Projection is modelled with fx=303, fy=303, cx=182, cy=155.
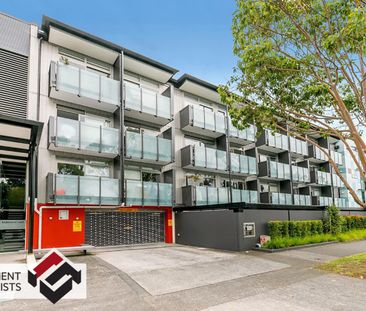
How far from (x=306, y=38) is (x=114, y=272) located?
1044cm

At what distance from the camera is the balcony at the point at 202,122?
70.4 feet

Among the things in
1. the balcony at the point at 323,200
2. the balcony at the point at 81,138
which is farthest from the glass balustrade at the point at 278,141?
→ the balcony at the point at 81,138

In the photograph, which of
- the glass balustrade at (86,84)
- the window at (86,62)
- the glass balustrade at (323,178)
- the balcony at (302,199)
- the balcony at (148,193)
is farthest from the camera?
the glass balustrade at (323,178)

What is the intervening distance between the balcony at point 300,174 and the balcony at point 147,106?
47.5 ft

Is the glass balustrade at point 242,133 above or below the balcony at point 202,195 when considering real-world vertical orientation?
above

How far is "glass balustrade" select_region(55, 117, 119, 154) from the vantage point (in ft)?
51.5

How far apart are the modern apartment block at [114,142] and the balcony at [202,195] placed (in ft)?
0.22

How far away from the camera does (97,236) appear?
17344 millimetres

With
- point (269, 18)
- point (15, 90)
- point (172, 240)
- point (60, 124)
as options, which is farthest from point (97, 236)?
point (269, 18)

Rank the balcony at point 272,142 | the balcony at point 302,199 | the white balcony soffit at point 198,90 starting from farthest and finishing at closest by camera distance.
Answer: the balcony at point 302,199
the balcony at point 272,142
the white balcony soffit at point 198,90

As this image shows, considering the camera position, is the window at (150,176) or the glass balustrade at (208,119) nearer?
the window at (150,176)

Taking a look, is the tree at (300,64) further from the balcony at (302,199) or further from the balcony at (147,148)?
the balcony at (302,199)

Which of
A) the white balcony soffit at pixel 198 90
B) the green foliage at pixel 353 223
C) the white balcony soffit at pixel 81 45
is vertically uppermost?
the white balcony soffit at pixel 81 45

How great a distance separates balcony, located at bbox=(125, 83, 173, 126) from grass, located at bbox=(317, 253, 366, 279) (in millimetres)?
12781
